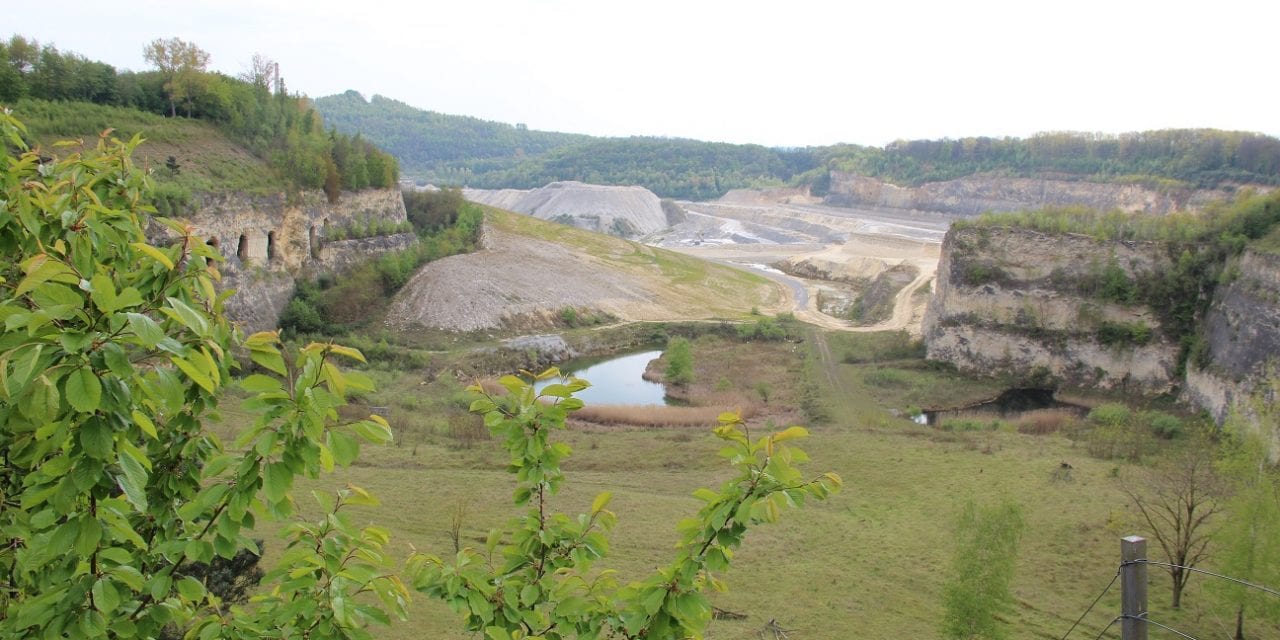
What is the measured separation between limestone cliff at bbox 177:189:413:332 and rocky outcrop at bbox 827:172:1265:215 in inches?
2201

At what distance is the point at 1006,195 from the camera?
105 meters

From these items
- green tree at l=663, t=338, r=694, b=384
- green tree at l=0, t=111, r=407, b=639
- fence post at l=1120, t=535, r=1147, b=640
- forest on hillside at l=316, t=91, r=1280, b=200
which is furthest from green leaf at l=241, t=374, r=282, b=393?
forest on hillside at l=316, t=91, r=1280, b=200

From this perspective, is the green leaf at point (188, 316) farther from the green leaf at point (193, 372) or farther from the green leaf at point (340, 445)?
the green leaf at point (340, 445)

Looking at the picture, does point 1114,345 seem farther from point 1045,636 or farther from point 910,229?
point 910,229

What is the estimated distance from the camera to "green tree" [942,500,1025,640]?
1380 cm

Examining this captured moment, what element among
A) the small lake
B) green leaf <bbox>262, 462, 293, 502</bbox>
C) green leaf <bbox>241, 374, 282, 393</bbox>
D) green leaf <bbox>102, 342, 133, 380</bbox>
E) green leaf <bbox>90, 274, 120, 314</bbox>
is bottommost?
the small lake

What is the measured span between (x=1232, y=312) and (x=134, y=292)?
40.1 m

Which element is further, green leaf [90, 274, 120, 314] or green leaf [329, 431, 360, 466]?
green leaf [329, 431, 360, 466]

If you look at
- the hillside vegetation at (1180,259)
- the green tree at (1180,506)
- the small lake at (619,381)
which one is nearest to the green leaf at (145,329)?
the green tree at (1180,506)

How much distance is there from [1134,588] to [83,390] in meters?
6.55

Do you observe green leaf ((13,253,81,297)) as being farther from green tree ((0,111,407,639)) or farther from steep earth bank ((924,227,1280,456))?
steep earth bank ((924,227,1280,456))

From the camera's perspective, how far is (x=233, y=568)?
43.1 ft

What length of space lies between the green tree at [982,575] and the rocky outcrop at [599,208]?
302 feet

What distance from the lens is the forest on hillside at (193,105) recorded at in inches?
1540
